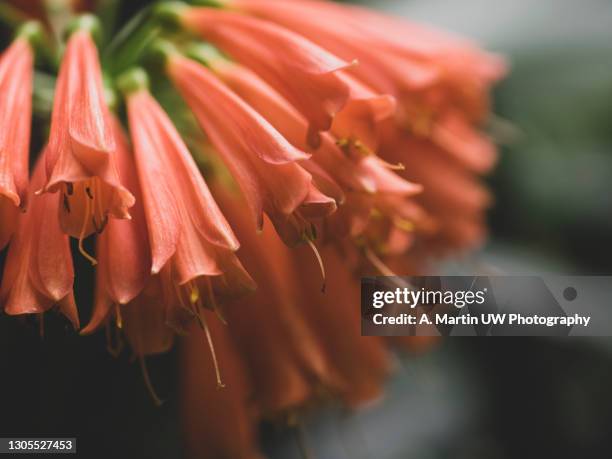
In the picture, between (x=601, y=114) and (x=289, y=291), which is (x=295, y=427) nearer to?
(x=289, y=291)

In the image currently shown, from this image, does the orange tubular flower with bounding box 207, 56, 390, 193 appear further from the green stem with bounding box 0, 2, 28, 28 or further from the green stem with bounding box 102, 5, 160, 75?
the green stem with bounding box 0, 2, 28, 28

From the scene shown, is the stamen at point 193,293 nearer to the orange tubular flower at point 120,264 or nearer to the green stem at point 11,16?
the orange tubular flower at point 120,264

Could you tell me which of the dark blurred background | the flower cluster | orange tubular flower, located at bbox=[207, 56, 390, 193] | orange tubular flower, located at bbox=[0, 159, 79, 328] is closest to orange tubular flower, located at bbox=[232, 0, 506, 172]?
the flower cluster

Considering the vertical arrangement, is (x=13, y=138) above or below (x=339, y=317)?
above

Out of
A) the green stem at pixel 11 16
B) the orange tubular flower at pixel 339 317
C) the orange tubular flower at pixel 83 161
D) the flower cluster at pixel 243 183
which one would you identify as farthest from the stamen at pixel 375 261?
the green stem at pixel 11 16

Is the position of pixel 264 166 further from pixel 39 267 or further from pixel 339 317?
pixel 339 317

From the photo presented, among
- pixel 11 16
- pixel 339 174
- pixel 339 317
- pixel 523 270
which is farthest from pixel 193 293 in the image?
pixel 523 270
